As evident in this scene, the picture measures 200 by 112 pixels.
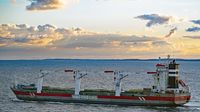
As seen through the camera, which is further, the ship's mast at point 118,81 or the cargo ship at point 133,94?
the ship's mast at point 118,81

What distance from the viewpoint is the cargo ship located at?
79250 millimetres

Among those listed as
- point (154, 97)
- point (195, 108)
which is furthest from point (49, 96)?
point (195, 108)

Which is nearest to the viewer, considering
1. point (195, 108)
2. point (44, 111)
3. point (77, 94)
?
point (44, 111)

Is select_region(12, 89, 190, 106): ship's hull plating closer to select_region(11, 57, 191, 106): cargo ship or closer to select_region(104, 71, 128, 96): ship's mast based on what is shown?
select_region(11, 57, 191, 106): cargo ship

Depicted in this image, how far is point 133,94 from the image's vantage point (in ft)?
265

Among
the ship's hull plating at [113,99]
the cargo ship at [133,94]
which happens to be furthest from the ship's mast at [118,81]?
the ship's hull plating at [113,99]

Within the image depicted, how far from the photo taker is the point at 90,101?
82.7 meters

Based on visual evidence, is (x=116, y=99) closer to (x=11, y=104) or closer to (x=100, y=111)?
(x=100, y=111)

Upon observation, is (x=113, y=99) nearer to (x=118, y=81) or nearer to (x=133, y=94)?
(x=118, y=81)

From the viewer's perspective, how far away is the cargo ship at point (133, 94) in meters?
79.2

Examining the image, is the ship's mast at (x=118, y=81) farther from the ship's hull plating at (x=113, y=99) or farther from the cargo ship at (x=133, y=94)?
the ship's hull plating at (x=113, y=99)

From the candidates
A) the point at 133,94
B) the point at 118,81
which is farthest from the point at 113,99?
the point at 133,94

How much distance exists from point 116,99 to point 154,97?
6.52m

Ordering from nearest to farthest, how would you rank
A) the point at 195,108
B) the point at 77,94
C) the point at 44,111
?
the point at 44,111, the point at 195,108, the point at 77,94
